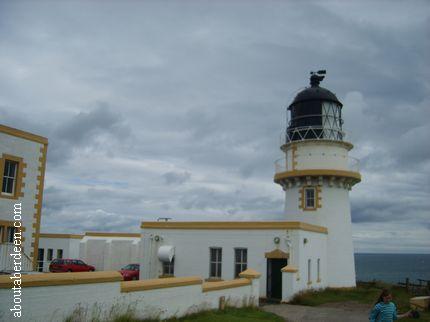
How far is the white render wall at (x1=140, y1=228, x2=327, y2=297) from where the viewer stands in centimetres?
2289

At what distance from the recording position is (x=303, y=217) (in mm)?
27266

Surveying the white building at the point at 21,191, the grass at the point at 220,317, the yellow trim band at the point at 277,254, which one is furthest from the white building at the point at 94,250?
Result: the grass at the point at 220,317

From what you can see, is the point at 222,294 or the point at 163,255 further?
the point at 163,255

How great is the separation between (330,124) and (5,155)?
17.9 meters

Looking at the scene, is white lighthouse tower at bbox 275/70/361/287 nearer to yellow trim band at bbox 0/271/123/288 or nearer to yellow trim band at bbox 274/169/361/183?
yellow trim band at bbox 274/169/361/183

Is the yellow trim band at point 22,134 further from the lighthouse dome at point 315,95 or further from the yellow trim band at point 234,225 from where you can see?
the lighthouse dome at point 315,95

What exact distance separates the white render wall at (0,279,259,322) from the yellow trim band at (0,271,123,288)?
9 centimetres

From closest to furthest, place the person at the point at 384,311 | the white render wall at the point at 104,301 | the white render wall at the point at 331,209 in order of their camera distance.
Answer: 1. the white render wall at the point at 104,301
2. the person at the point at 384,311
3. the white render wall at the point at 331,209

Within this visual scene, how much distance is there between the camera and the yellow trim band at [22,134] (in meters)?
19.0

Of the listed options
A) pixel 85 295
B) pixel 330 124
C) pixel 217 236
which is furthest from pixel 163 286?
pixel 330 124

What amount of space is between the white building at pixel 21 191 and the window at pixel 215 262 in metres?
8.70

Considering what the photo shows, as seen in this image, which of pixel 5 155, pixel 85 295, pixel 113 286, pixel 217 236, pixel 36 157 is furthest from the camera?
pixel 217 236

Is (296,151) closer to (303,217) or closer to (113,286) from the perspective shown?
(303,217)

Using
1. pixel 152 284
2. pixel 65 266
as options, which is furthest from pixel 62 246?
pixel 152 284
